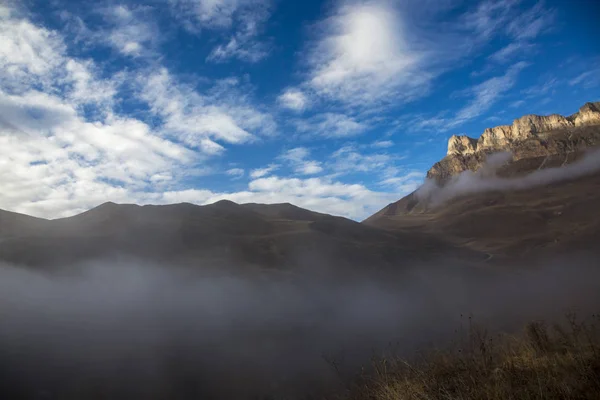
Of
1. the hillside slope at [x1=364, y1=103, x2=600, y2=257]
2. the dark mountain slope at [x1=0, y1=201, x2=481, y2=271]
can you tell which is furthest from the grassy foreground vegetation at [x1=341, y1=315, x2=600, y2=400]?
the hillside slope at [x1=364, y1=103, x2=600, y2=257]

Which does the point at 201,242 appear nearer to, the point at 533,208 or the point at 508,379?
the point at 508,379

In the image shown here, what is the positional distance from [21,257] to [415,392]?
48.6 metres

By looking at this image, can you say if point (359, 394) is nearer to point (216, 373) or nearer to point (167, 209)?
point (216, 373)

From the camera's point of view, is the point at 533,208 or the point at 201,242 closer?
the point at 201,242

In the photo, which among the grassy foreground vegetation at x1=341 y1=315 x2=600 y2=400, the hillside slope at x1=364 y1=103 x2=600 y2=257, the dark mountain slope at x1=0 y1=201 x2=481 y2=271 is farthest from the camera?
the hillside slope at x1=364 y1=103 x2=600 y2=257

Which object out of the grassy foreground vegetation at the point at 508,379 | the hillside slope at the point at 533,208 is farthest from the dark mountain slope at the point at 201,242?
the grassy foreground vegetation at the point at 508,379

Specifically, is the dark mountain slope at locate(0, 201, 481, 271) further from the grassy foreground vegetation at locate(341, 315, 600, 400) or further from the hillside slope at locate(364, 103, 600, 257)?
the grassy foreground vegetation at locate(341, 315, 600, 400)

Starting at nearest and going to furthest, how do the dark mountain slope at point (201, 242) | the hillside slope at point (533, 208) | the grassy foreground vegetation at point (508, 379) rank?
the grassy foreground vegetation at point (508, 379) → the dark mountain slope at point (201, 242) → the hillside slope at point (533, 208)

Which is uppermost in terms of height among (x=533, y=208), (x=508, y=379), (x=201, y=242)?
(x=533, y=208)

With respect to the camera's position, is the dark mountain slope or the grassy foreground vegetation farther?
the dark mountain slope

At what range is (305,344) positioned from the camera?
2728 centimetres

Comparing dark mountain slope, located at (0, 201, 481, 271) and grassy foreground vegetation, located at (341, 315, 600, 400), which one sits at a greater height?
dark mountain slope, located at (0, 201, 481, 271)

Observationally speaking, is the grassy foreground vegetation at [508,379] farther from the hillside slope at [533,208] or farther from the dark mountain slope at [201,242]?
the hillside slope at [533,208]

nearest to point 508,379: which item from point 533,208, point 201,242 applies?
point 201,242
